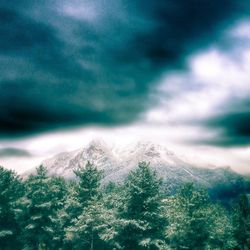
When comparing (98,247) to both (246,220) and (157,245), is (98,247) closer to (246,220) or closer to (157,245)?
(157,245)

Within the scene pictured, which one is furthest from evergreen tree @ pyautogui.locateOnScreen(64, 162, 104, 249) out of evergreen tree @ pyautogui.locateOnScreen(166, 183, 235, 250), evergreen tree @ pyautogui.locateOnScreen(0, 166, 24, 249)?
evergreen tree @ pyautogui.locateOnScreen(166, 183, 235, 250)

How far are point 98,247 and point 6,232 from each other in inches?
610

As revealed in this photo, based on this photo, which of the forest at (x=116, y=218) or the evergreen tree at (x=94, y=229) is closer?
the forest at (x=116, y=218)

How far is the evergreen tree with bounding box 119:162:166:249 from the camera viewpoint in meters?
50.4

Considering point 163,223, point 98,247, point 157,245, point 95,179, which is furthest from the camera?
point 95,179

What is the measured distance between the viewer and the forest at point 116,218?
51.7 m

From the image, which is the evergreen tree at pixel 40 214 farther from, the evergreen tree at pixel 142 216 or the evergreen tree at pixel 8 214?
the evergreen tree at pixel 142 216

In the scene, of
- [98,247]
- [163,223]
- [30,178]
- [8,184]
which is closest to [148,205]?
[163,223]

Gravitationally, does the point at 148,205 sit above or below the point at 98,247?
above

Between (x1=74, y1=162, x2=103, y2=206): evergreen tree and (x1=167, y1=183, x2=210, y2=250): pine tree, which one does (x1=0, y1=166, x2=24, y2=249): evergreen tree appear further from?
(x1=167, y1=183, x2=210, y2=250): pine tree

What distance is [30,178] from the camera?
62.7 metres

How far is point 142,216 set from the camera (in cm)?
5159

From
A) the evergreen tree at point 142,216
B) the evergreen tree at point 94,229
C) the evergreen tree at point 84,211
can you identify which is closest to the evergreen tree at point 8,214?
the evergreen tree at point 84,211

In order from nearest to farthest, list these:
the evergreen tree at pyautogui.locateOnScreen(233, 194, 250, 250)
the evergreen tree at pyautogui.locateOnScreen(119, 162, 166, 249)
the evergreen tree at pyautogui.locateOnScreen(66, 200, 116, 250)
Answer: the evergreen tree at pyautogui.locateOnScreen(119, 162, 166, 249), the evergreen tree at pyautogui.locateOnScreen(233, 194, 250, 250), the evergreen tree at pyautogui.locateOnScreen(66, 200, 116, 250)
